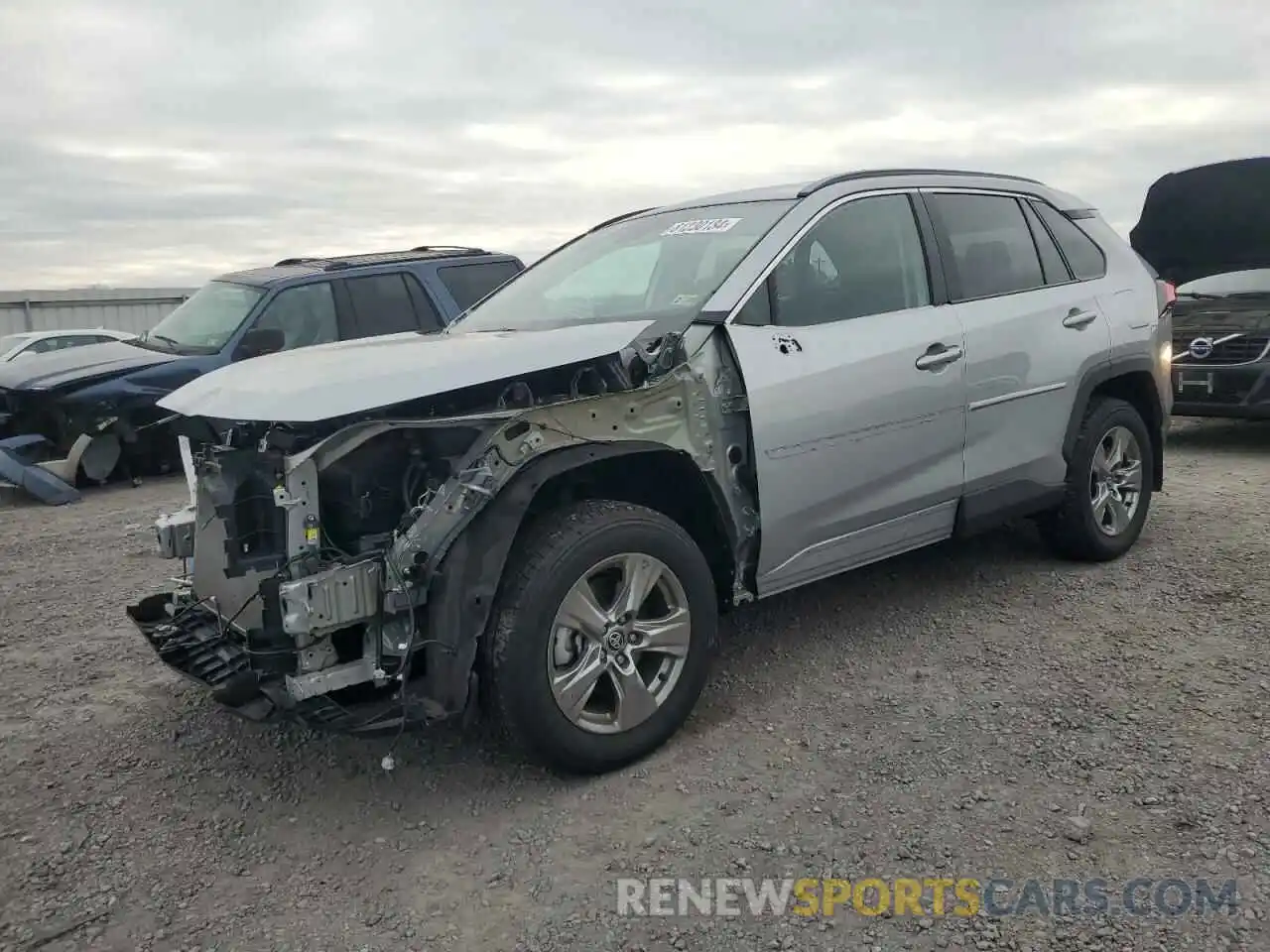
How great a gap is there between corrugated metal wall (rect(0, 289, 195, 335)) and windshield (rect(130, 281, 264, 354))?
10.9 metres

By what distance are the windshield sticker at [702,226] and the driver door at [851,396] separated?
37 cm

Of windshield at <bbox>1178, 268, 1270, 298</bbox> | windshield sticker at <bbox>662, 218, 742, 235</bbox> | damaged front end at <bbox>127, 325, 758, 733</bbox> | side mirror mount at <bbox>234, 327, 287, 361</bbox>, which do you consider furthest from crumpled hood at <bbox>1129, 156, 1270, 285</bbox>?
damaged front end at <bbox>127, 325, 758, 733</bbox>

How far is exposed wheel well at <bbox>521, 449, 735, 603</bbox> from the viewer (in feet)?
11.2

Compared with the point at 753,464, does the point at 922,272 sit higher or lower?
higher

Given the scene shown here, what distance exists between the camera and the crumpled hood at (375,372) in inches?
118

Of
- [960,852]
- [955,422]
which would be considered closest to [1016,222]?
[955,422]

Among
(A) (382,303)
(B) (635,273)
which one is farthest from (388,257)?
(B) (635,273)

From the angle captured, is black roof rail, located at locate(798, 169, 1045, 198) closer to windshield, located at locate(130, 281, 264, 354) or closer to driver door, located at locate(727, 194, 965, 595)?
driver door, located at locate(727, 194, 965, 595)

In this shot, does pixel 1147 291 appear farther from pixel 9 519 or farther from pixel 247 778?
pixel 9 519

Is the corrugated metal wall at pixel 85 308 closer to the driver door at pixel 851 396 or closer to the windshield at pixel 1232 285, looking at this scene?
the windshield at pixel 1232 285

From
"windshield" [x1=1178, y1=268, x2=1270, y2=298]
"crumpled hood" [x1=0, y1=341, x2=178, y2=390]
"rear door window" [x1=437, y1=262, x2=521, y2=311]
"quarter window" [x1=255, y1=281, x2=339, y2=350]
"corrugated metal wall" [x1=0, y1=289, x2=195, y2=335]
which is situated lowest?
"crumpled hood" [x1=0, y1=341, x2=178, y2=390]

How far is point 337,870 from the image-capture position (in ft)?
9.53

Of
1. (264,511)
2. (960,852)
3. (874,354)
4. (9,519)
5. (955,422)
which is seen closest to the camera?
(960,852)

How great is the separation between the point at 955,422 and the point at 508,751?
2256 mm
